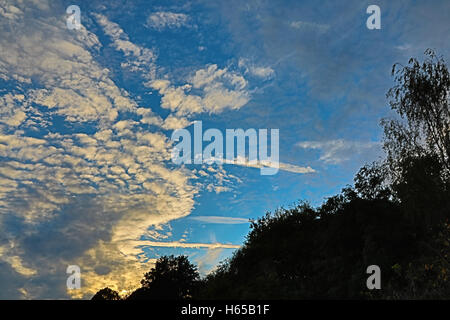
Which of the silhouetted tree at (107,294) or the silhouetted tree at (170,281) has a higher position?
the silhouetted tree at (170,281)

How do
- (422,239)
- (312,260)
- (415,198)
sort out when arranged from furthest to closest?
(312,260) < (422,239) < (415,198)

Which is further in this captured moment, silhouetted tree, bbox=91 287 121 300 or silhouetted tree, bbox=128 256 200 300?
silhouetted tree, bbox=91 287 121 300

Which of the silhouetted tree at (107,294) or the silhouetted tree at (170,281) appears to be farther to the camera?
the silhouetted tree at (107,294)

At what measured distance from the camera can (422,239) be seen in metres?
26.6

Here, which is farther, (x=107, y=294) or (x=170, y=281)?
(x=107, y=294)

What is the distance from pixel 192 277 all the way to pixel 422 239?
35.9m

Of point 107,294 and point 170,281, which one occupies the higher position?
point 170,281

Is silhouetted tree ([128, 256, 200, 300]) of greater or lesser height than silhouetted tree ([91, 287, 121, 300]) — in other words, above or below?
above
